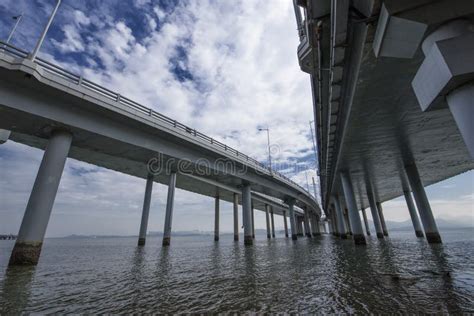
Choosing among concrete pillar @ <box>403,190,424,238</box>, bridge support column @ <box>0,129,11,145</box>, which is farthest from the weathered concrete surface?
concrete pillar @ <box>403,190,424,238</box>

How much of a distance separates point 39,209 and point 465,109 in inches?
715

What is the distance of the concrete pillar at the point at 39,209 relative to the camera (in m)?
11.7

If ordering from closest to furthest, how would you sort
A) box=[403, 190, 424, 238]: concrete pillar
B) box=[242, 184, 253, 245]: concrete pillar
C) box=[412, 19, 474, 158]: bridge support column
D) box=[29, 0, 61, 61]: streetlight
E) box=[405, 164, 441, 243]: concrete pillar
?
box=[412, 19, 474, 158]: bridge support column
box=[29, 0, 61, 61]: streetlight
box=[405, 164, 441, 243]: concrete pillar
box=[242, 184, 253, 245]: concrete pillar
box=[403, 190, 424, 238]: concrete pillar

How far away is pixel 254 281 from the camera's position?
6996 millimetres

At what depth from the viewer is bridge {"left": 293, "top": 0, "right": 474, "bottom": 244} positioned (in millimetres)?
5305

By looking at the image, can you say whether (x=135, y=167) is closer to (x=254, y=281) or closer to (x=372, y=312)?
(x=254, y=281)

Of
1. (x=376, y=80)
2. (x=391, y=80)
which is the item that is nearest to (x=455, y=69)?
(x=376, y=80)

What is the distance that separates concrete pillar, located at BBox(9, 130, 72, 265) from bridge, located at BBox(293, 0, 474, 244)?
15.2 meters

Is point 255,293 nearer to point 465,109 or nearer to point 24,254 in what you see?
point 465,109

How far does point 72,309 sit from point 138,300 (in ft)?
4.20

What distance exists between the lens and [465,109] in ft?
16.7

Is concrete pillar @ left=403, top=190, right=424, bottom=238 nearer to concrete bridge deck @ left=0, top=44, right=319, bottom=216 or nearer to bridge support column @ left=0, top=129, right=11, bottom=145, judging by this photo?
concrete bridge deck @ left=0, top=44, right=319, bottom=216

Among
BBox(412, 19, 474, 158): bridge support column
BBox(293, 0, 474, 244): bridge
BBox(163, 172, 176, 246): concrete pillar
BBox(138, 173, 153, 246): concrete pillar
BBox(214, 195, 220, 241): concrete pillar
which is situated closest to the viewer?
BBox(412, 19, 474, 158): bridge support column
